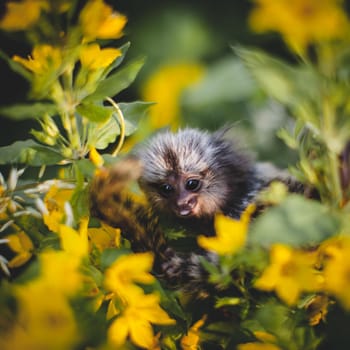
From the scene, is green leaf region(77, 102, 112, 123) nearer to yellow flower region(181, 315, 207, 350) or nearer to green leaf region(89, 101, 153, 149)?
green leaf region(89, 101, 153, 149)

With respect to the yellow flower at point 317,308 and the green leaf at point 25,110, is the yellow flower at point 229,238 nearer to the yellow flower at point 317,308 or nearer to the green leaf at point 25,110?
the yellow flower at point 317,308

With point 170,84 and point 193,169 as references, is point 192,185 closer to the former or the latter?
point 193,169

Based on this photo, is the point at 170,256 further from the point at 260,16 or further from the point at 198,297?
the point at 260,16

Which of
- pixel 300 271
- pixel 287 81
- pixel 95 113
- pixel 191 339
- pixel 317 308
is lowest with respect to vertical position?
pixel 191 339

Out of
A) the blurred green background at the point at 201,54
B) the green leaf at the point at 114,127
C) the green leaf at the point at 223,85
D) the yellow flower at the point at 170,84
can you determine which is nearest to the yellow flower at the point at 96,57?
the green leaf at the point at 114,127

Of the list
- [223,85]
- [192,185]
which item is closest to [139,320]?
[223,85]
